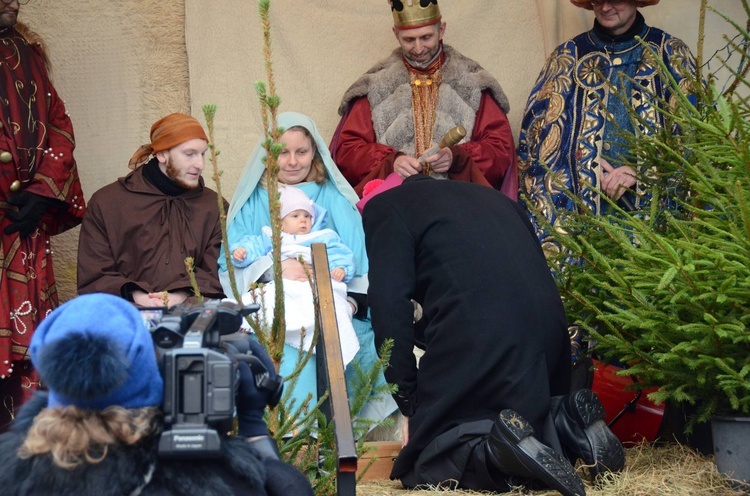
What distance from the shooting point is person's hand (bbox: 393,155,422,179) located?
19.7 ft

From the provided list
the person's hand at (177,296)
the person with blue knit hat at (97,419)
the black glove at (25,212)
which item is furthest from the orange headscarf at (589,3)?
the person with blue knit hat at (97,419)

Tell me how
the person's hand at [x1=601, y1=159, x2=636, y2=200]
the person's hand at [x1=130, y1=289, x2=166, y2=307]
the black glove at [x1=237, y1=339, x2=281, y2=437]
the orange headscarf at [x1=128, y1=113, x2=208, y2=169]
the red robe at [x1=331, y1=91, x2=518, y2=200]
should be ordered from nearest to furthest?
the black glove at [x1=237, y1=339, x2=281, y2=437] < the person's hand at [x1=130, y1=289, x2=166, y2=307] < the orange headscarf at [x1=128, y1=113, x2=208, y2=169] < the person's hand at [x1=601, y1=159, x2=636, y2=200] < the red robe at [x1=331, y1=91, x2=518, y2=200]

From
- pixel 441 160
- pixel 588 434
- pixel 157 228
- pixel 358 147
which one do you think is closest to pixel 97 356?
pixel 588 434

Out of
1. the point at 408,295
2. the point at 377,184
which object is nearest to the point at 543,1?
the point at 377,184

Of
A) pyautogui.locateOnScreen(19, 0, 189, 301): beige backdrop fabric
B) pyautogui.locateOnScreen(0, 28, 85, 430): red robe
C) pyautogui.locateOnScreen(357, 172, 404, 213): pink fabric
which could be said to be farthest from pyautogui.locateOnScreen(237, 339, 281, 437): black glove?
pyautogui.locateOnScreen(19, 0, 189, 301): beige backdrop fabric

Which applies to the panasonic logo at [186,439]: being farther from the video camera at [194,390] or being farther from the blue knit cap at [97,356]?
the blue knit cap at [97,356]

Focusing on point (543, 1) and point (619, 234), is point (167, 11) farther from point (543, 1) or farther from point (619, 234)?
point (619, 234)

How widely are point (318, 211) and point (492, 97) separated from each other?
1.51m

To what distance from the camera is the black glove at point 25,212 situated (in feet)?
17.6

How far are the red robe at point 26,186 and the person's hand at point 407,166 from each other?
5.72 ft

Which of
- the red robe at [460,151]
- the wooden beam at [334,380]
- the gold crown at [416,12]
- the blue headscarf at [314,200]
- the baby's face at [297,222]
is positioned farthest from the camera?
the gold crown at [416,12]

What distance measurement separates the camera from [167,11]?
6887mm

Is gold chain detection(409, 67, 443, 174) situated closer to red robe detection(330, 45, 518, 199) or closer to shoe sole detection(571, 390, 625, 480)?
red robe detection(330, 45, 518, 199)

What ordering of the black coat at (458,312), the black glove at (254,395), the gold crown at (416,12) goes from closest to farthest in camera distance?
1. the black glove at (254,395)
2. the black coat at (458,312)
3. the gold crown at (416,12)
